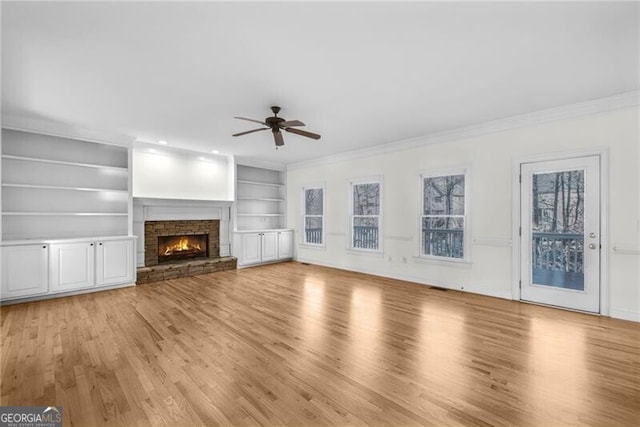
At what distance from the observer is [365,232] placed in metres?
6.52

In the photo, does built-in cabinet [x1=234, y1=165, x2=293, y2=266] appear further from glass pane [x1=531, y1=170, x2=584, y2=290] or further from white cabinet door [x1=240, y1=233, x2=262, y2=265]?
glass pane [x1=531, y1=170, x2=584, y2=290]

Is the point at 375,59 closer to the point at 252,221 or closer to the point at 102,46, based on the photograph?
the point at 102,46

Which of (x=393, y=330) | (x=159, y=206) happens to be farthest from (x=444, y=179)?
(x=159, y=206)

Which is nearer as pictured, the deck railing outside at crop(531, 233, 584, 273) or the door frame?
the door frame

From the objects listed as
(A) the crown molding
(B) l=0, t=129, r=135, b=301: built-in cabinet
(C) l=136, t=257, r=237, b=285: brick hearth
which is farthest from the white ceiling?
(C) l=136, t=257, r=237, b=285: brick hearth

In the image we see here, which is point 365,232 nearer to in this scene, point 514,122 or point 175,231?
point 514,122

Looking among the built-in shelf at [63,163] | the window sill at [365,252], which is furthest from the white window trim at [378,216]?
the built-in shelf at [63,163]

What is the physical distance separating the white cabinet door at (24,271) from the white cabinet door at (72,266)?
97 mm

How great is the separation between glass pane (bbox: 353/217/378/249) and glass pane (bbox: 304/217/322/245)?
3.83ft

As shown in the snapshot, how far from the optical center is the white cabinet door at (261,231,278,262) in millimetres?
7473

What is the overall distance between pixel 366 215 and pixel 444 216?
1720 millimetres

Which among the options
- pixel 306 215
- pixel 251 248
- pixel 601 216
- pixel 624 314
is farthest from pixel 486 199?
pixel 251 248

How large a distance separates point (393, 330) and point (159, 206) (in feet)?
17.0

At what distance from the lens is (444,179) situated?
525 cm
